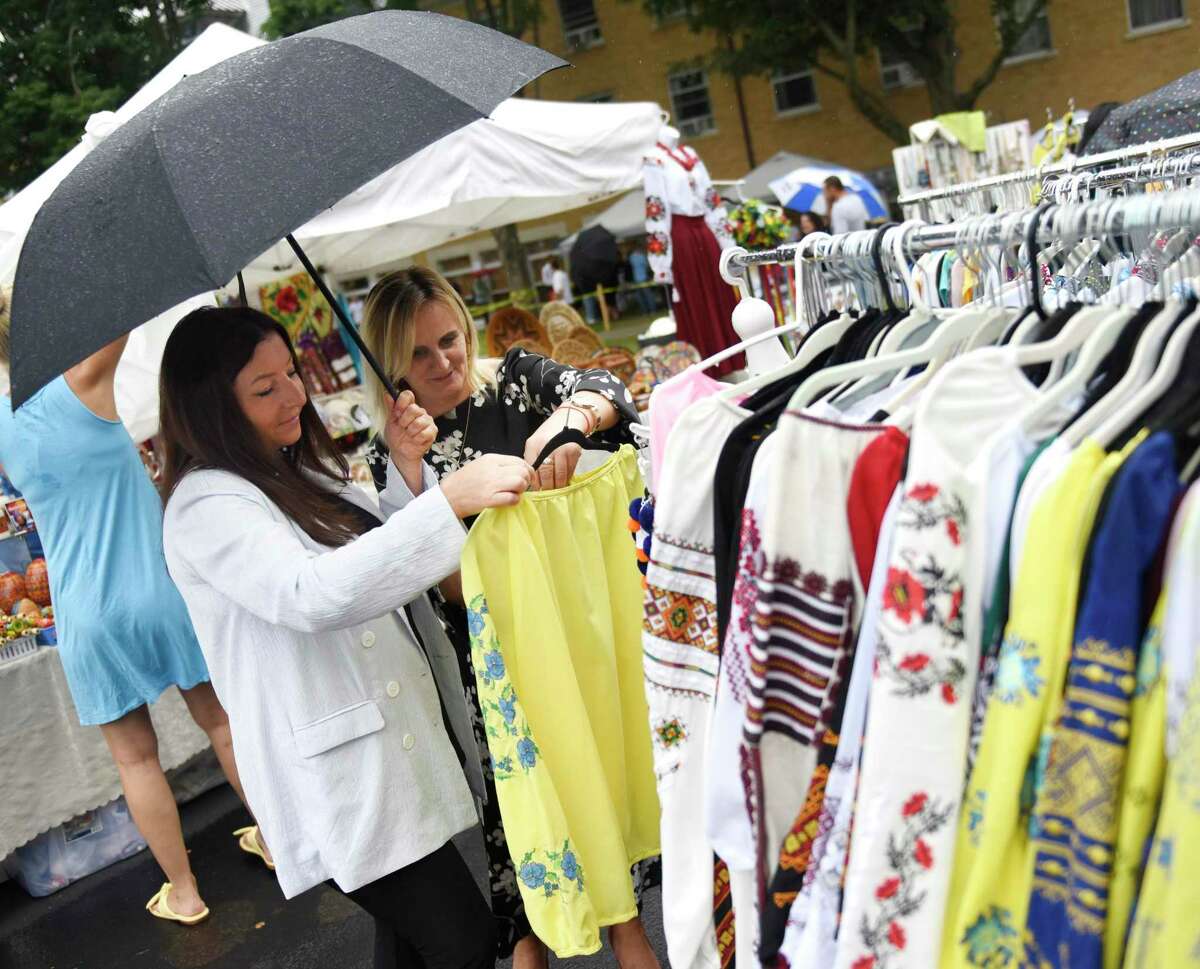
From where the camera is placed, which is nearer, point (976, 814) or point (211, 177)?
point (976, 814)

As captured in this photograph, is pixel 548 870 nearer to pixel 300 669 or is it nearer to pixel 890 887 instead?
pixel 300 669

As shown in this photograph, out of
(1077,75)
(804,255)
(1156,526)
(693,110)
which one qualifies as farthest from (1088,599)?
(693,110)

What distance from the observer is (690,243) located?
780 centimetres

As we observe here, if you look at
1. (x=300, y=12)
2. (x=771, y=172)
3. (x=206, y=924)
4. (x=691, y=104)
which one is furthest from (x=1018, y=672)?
(x=691, y=104)

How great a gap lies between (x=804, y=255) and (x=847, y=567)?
659 millimetres

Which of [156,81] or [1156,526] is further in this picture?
[156,81]

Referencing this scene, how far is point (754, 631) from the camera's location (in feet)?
4.09

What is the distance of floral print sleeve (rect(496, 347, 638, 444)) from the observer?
7.52 ft

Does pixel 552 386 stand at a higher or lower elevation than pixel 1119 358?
lower

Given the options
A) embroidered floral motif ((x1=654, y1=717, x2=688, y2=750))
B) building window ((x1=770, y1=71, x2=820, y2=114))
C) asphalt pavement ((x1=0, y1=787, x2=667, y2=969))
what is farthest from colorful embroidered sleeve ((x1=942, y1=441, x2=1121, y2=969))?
building window ((x1=770, y1=71, x2=820, y2=114))

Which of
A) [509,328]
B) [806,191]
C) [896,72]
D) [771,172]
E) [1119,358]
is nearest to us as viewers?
[1119,358]

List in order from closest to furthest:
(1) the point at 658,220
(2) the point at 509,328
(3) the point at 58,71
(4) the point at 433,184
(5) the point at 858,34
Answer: (4) the point at 433,184, (2) the point at 509,328, (1) the point at 658,220, (3) the point at 58,71, (5) the point at 858,34

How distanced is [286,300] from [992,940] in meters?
5.92

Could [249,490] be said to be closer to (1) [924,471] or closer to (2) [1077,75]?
(1) [924,471]
